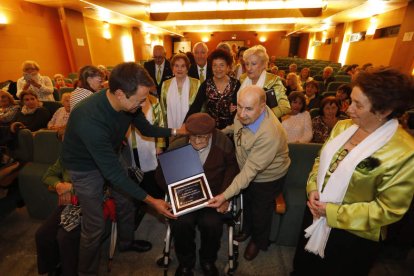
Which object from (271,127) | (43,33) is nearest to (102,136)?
(271,127)

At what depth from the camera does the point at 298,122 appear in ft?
8.32

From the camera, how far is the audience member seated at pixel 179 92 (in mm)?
2561

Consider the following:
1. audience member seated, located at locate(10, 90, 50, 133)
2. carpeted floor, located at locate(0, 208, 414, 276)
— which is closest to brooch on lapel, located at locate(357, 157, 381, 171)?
carpeted floor, located at locate(0, 208, 414, 276)

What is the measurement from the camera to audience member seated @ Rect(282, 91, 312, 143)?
251cm

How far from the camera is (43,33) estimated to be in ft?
22.8

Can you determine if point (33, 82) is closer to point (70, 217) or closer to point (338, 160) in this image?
point (70, 217)

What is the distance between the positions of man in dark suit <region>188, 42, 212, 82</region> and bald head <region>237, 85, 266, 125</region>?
1.76m

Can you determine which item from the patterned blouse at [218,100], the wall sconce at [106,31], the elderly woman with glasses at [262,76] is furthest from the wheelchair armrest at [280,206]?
the wall sconce at [106,31]

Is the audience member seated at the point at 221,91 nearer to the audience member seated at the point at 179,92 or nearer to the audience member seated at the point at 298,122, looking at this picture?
the audience member seated at the point at 179,92

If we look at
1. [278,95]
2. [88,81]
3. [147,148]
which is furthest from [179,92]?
[278,95]

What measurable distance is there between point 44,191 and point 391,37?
11398mm

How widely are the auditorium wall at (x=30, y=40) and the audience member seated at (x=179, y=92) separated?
582 centimetres

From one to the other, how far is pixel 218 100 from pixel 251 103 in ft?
3.03

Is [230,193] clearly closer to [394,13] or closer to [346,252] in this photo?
[346,252]
